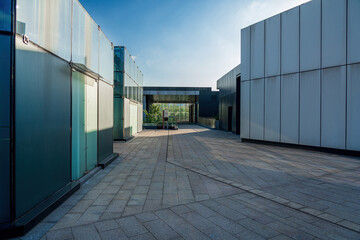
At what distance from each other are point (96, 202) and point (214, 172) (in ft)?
11.0

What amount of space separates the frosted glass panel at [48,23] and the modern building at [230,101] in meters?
15.5

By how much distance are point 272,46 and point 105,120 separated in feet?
32.1

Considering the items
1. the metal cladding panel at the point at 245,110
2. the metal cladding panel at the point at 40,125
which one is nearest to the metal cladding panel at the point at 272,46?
the metal cladding panel at the point at 245,110

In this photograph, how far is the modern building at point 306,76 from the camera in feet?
28.9

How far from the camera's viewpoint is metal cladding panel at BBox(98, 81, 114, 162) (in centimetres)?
666

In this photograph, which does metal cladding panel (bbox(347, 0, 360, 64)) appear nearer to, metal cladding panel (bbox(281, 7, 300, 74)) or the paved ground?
metal cladding panel (bbox(281, 7, 300, 74))

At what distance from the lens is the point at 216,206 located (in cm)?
379

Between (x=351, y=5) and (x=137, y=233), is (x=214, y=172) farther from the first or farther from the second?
(x=351, y=5)

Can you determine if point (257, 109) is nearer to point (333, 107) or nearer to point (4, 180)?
point (333, 107)

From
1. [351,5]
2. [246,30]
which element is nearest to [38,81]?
[351,5]

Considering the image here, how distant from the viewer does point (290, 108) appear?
10.9 meters

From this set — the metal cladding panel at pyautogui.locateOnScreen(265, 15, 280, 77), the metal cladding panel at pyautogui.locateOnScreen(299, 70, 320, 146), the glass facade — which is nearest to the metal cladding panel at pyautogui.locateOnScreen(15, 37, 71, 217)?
the metal cladding panel at pyautogui.locateOnScreen(299, 70, 320, 146)

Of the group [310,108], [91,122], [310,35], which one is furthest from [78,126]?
[310,35]

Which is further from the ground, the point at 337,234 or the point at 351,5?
the point at 351,5
